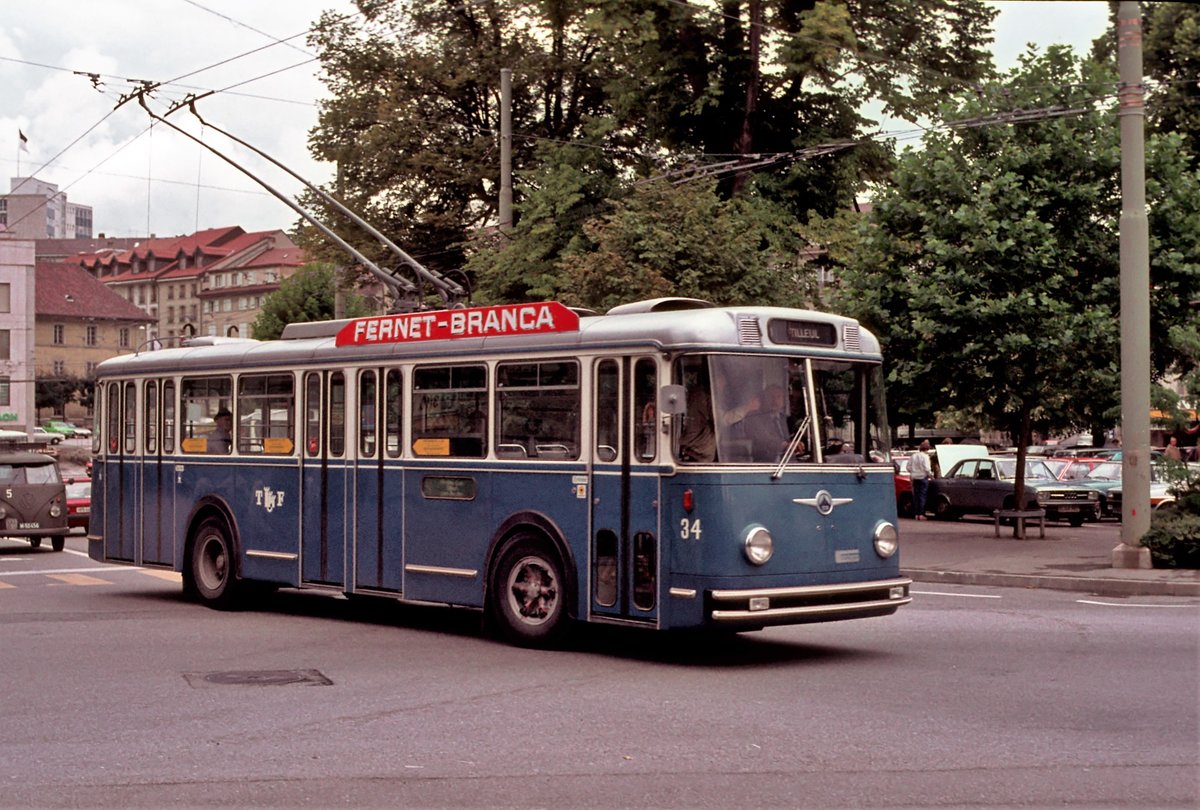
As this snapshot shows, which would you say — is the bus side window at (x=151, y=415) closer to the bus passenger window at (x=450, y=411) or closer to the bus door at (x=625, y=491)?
the bus passenger window at (x=450, y=411)

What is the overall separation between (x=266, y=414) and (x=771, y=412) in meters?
6.20

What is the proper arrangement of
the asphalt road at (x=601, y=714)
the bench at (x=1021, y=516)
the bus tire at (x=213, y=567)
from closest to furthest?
the asphalt road at (x=601, y=714)
the bus tire at (x=213, y=567)
the bench at (x=1021, y=516)

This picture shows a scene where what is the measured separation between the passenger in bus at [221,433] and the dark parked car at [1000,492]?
22310mm

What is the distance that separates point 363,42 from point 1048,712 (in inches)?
1600

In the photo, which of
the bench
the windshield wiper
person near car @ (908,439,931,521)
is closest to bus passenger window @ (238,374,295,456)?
the windshield wiper

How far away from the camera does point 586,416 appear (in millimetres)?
13227

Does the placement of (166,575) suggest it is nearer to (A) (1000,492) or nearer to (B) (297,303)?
(A) (1000,492)

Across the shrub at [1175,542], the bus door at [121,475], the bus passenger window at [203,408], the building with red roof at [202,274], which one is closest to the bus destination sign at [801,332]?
the bus passenger window at [203,408]

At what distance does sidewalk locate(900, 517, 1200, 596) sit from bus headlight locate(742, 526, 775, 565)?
29.0ft

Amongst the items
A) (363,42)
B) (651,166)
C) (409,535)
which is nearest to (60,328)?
(363,42)

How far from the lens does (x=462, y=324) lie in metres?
14.6

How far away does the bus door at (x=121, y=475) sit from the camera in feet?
62.8

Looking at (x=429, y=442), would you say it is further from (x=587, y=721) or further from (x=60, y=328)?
(x=60, y=328)

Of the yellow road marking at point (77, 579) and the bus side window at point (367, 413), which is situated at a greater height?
the bus side window at point (367, 413)
